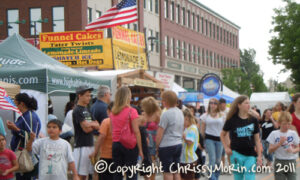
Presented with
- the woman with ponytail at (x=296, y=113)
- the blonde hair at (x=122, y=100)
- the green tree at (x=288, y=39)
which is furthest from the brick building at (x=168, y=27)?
the blonde hair at (x=122, y=100)

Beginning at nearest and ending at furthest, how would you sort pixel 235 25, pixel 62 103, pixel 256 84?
pixel 62 103, pixel 235 25, pixel 256 84

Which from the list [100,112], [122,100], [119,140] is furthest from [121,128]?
[100,112]

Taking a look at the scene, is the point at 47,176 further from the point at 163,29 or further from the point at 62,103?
the point at 163,29

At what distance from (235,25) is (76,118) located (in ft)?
212

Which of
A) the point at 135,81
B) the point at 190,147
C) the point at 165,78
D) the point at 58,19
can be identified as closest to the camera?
the point at 190,147

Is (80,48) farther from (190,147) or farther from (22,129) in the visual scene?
(22,129)

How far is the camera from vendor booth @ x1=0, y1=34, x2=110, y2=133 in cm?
1193

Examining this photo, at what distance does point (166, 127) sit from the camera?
8.23 meters

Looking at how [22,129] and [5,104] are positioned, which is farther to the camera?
[5,104]

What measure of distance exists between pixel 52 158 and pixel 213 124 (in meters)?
5.33

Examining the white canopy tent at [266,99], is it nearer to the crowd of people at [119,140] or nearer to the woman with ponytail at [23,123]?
the crowd of people at [119,140]

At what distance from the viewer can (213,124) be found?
37.4 feet

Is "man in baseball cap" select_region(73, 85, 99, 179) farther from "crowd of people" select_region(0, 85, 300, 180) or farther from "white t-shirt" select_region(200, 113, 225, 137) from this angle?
"white t-shirt" select_region(200, 113, 225, 137)

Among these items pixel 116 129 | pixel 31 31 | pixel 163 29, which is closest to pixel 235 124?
pixel 116 129
